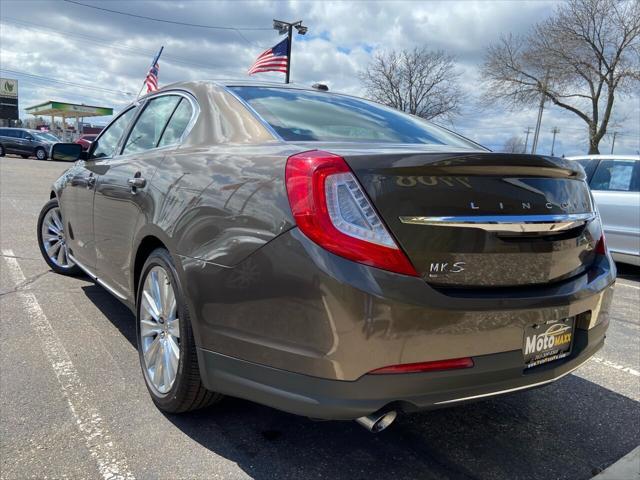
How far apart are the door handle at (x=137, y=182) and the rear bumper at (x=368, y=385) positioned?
1102 mm

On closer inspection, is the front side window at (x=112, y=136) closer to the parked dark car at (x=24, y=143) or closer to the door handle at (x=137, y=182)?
the door handle at (x=137, y=182)

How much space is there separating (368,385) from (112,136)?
10.3 ft

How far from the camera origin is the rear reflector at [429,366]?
1.88 metres

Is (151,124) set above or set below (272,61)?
below

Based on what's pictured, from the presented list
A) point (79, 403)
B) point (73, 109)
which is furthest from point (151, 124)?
point (73, 109)

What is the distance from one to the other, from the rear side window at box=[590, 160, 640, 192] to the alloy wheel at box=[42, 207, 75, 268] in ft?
21.4

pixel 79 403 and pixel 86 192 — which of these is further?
pixel 86 192

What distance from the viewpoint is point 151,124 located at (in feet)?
11.4

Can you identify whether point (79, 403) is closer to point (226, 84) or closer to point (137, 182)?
point (137, 182)

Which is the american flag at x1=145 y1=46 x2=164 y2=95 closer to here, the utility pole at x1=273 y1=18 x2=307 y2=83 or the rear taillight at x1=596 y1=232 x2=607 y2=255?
the utility pole at x1=273 y1=18 x2=307 y2=83

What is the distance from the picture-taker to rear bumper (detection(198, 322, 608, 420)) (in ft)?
6.17

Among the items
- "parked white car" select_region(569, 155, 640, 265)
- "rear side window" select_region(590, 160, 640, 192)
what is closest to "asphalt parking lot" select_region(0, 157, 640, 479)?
"parked white car" select_region(569, 155, 640, 265)

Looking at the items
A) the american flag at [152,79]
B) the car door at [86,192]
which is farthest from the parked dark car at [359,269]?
the american flag at [152,79]

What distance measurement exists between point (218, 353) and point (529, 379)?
1261 mm
